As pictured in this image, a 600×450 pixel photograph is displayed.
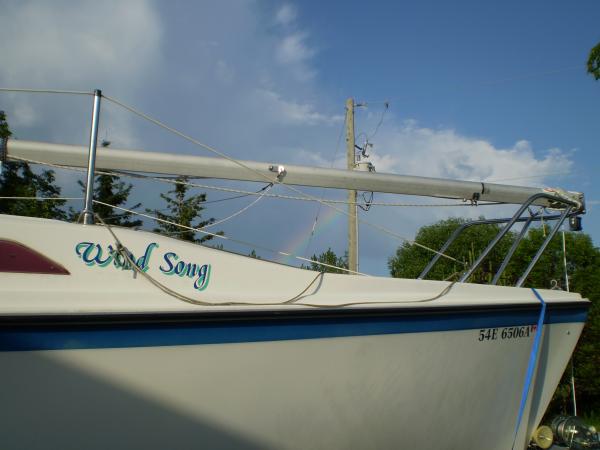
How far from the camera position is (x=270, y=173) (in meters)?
4.01

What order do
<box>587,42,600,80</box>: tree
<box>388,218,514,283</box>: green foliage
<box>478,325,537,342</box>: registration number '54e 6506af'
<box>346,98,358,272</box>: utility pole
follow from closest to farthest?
1. <box>478,325,537,342</box>: registration number '54e 6506af'
2. <box>587,42,600,80</box>: tree
3. <box>346,98,358,272</box>: utility pole
4. <box>388,218,514,283</box>: green foliage

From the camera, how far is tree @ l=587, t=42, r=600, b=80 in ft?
20.5

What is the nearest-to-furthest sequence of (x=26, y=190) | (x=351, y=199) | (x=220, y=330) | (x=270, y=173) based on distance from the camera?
1. (x=220, y=330)
2. (x=270, y=173)
3. (x=26, y=190)
4. (x=351, y=199)

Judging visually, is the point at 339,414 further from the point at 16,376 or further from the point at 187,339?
the point at 16,376

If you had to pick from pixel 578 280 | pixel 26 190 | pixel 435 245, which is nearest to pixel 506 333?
pixel 578 280

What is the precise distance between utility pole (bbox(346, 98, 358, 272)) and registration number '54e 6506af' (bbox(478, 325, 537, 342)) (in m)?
5.49

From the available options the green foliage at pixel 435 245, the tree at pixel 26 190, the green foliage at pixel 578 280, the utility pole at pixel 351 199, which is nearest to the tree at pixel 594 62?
the green foliage at pixel 578 280

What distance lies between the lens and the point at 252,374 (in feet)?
7.66

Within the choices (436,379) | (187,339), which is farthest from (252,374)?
(436,379)

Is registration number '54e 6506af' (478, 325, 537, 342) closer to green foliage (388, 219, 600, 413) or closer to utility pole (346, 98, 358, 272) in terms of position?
green foliage (388, 219, 600, 413)

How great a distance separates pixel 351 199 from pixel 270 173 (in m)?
6.42

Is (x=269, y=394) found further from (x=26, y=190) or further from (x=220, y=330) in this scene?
(x=26, y=190)

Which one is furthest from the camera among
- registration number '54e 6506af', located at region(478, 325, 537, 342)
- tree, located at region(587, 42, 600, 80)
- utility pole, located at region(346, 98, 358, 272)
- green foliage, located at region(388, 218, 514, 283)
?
green foliage, located at region(388, 218, 514, 283)

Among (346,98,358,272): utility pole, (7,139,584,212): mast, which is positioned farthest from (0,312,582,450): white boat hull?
(346,98,358,272): utility pole
